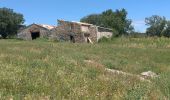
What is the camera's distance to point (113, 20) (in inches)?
4722

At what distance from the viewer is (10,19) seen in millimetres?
99750

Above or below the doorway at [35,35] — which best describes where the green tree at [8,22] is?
above

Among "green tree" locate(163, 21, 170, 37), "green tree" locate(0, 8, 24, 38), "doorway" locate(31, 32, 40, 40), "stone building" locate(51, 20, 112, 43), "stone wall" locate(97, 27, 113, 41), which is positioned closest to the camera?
"stone building" locate(51, 20, 112, 43)

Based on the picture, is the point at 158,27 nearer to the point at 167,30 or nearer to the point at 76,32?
the point at 167,30

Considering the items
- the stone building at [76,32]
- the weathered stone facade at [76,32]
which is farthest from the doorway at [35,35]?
the stone building at [76,32]

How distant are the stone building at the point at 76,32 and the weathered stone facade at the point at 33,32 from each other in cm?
348

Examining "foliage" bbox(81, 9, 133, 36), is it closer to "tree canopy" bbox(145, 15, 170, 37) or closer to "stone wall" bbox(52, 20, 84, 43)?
"tree canopy" bbox(145, 15, 170, 37)

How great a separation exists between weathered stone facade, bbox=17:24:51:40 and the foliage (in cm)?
3687

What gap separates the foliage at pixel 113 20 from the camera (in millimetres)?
119969

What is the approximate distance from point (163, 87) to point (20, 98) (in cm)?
616

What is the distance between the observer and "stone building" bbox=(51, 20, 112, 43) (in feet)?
252

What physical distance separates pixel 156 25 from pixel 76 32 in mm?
52853

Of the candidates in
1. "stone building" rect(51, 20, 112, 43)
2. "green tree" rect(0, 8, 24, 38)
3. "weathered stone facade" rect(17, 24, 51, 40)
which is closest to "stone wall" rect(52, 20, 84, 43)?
"stone building" rect(51, 20, 112, 43)

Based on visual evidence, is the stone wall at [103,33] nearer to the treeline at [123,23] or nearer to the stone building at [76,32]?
the stone building at [76,32]
